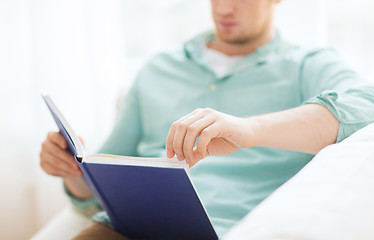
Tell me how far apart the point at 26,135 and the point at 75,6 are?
1.86ft

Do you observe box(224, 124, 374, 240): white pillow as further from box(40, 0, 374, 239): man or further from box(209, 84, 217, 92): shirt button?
box(209, 84, 217, 92): shirt button

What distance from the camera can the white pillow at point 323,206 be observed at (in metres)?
0.40

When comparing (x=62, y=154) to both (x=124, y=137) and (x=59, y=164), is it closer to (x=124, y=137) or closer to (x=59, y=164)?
(x=59, y=164)

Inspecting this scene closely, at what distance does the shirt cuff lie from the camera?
2.35ft

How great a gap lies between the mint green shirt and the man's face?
6 cm

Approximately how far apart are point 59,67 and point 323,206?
141cm

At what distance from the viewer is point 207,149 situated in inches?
26.5

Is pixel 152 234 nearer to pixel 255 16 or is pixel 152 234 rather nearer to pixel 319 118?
pixel 319 118

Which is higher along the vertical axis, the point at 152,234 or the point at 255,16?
the point at 255,16

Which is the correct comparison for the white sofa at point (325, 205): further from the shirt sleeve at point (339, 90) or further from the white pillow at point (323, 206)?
the shirt sleeve at point (339, 90)

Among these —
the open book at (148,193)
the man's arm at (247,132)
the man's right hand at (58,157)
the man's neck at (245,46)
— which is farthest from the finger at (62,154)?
the man's neck at (245,46)

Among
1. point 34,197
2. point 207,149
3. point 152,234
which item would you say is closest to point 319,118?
point 207,149

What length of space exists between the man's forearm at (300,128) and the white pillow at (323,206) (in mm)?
169

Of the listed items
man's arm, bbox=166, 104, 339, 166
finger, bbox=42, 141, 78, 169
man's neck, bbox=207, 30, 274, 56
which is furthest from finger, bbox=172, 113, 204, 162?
man's neck, bbox=207, 30, 274, 56
